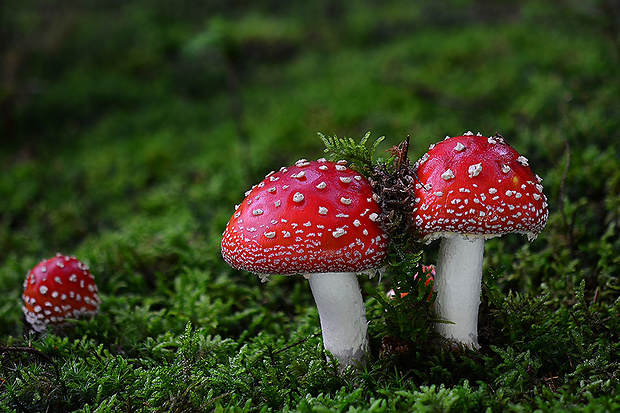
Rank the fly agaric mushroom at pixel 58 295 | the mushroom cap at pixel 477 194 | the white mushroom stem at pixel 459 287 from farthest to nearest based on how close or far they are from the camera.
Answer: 1. the fly agaric mushroom at pixel 58 295
2. the white mushroom stem at pixel 459 287
3. the mushroom cap at pixel 477 194

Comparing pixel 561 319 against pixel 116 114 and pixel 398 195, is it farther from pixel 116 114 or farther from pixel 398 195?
pixel 116 114

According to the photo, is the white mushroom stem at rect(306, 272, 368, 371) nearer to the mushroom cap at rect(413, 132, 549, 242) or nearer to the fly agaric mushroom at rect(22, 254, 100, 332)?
the mushroom cap at rect(413, 132, 549, 242)

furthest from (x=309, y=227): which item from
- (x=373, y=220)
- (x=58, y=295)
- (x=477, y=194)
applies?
(x=58, y=295)

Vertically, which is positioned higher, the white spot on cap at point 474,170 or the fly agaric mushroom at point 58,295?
the white spot on cap at point 474,170

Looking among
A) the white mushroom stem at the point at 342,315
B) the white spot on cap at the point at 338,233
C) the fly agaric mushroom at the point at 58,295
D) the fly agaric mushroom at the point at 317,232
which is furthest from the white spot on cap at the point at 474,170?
the fly agaric mushroom at the point at 58,295

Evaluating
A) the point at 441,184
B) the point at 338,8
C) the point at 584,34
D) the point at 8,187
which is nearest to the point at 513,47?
the point at 584,34

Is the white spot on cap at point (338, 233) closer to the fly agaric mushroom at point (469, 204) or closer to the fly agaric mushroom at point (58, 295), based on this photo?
the fly agaric mushroom at point (469, 204)

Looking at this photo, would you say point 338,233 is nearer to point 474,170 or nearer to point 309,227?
point 309,227
